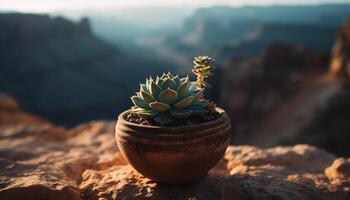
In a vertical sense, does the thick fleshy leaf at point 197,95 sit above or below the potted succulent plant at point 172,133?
above

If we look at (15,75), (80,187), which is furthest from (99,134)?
(15,75)

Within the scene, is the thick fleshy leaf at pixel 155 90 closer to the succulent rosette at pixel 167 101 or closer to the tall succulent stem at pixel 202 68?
the succulent rosette at pixel 167 101

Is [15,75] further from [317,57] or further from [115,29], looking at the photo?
[115,29]

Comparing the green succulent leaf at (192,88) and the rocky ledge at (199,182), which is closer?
the rocky ledge at (199,182)

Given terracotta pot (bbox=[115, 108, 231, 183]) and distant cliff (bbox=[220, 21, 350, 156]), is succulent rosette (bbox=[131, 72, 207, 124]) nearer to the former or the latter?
terracotta pot (bbox=[115, 108, 231, 183])

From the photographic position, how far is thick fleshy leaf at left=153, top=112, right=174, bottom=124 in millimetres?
3055

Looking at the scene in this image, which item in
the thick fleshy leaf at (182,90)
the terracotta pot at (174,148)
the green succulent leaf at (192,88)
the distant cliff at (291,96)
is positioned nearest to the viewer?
the terracotta pot at (174,148)

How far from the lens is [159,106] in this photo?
3.08 metres

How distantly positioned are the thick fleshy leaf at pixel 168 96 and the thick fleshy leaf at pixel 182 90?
3.1 inches

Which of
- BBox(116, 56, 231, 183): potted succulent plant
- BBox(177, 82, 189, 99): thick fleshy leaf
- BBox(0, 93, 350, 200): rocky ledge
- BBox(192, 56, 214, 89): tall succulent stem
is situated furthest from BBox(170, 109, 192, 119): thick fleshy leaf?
BBox(0, 93, 350, 200): rocky ledge

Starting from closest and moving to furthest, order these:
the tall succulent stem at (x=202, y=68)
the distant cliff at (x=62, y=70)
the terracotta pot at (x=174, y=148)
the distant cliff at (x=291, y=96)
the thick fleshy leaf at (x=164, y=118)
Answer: the terracotta pot at (x=174, y=148) < the thick fleshy leaf at (x=164, y=118) < the tall succulent stem at (x=202, y=68) < the distant cliff at (x=291, y=96) < the distant cliff at (x=62, y=70)

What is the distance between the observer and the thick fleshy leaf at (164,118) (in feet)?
10.0

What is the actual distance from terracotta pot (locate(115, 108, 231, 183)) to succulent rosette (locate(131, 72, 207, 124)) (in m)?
0.16

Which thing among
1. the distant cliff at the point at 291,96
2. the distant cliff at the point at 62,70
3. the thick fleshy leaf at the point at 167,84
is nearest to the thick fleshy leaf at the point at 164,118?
the thick fleshy leaf at the point at 167,84
